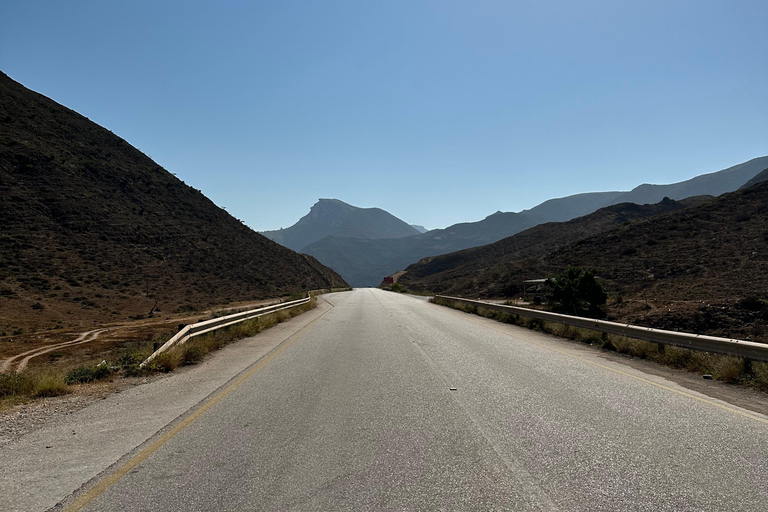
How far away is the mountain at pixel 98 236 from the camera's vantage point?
3416 cm

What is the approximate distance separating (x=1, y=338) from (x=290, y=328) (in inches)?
669

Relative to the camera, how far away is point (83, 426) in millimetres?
5227

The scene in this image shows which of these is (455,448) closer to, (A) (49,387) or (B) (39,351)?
(A) (49,387)

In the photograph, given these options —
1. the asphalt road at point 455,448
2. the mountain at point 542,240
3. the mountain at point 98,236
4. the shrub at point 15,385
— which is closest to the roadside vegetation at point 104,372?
the shrub at point 15,385

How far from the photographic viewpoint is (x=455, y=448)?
168 inches

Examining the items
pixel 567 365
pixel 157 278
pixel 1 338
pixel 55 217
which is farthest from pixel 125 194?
pixel 567 365

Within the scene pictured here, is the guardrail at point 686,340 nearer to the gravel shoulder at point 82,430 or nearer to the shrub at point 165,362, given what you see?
the gravel shoulder at point 82,430

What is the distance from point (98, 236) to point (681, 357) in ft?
166

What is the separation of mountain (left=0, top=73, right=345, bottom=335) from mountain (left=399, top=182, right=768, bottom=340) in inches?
1317

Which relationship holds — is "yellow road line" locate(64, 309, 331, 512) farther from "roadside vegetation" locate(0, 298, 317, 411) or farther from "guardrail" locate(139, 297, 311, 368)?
"guardrail" locate(139, 297, 311, 368)

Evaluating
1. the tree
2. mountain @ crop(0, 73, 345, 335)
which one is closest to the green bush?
the tree

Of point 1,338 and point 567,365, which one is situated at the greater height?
point 1,338

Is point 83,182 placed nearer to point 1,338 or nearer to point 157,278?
point 157,278

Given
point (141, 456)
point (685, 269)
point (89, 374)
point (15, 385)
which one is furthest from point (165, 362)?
point (685, 269)
